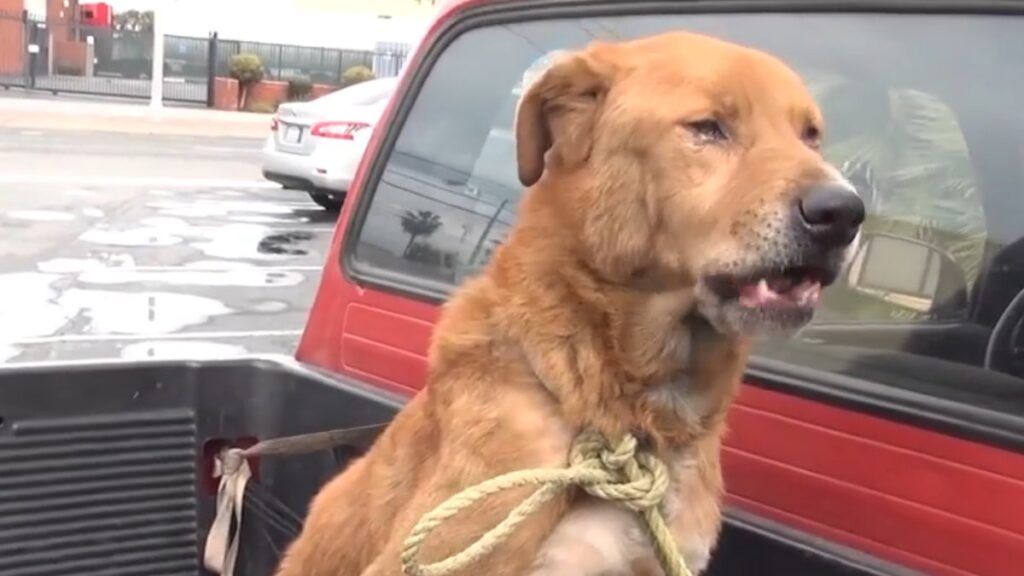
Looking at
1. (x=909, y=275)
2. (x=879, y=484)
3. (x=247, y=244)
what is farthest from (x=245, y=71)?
(x=879, y=484)

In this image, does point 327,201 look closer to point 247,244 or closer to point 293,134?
point 293,134

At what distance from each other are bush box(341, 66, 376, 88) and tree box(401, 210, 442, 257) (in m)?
33.5

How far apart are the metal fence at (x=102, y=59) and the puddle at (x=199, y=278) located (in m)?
22.6

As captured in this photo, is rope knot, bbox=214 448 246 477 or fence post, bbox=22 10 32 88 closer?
rope knot, bbox=214 448 246 477

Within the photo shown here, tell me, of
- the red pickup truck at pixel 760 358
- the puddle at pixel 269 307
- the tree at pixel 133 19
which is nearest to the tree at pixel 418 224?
the red pickup truck at pixel 760 358

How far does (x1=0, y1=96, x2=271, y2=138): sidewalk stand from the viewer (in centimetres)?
2653

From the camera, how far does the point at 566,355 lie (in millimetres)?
2301

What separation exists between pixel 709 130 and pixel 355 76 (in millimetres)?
35325

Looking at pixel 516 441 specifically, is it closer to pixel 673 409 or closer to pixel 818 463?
pixel 673 409

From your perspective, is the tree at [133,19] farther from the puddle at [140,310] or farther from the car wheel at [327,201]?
the puddle at [140,310]

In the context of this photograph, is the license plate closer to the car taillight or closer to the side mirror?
the car taillight

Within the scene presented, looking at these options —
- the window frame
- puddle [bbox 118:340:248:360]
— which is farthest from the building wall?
the window frame

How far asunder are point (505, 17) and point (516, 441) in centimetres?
140

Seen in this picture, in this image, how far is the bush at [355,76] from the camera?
3688cm
